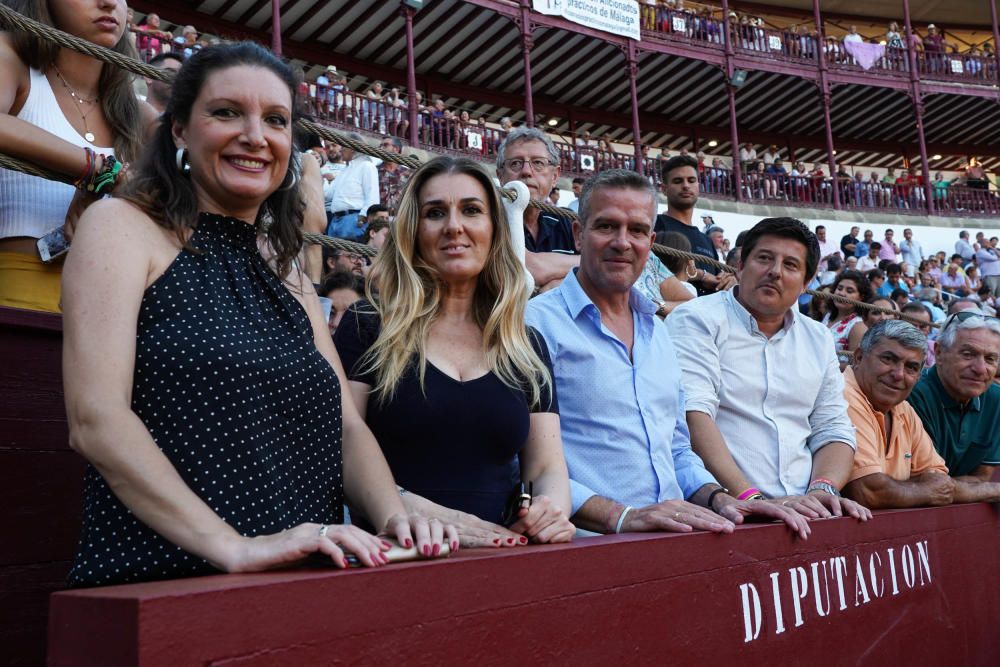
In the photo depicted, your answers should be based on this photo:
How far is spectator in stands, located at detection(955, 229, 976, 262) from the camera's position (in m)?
20.8

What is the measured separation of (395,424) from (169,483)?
28.6 inches

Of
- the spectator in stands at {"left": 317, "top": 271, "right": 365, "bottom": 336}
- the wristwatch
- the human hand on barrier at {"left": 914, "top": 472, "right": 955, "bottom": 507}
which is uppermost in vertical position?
the spectator in stands at {"left": 317, "top": 271, "right": 365, "bottom": 336}

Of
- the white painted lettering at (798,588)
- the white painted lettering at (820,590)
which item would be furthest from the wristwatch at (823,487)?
the white painted lettering at (798,588)

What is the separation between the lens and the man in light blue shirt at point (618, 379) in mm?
2551

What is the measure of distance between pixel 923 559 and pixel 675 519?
4.28 ft

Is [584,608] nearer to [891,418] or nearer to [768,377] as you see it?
[768,377]

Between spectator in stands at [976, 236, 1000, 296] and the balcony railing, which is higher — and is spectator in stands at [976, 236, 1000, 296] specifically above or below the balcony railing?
below

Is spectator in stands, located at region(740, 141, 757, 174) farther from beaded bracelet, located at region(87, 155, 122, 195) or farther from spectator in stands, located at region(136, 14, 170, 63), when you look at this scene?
beaded bracelet, located at region(87, 155, 122, 195)

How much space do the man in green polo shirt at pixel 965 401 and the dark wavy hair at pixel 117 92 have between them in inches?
142

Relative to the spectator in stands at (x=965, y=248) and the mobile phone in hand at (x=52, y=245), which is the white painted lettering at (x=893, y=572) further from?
the spectator in stands at (x=965, y=248)

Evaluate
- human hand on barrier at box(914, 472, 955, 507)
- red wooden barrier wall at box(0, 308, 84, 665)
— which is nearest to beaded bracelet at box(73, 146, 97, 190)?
red wooden barrier wall at box(0, 308, 84, 665)

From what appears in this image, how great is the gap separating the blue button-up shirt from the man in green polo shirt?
2158 mm

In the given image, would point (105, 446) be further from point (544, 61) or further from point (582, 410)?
point (544, 61)

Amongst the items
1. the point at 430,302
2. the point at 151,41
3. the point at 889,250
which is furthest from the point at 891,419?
the point at 889,250
